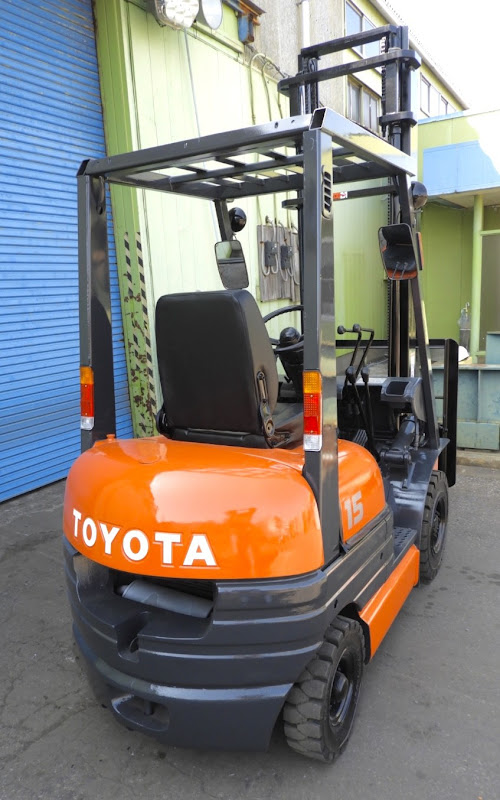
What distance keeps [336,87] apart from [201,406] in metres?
9.54

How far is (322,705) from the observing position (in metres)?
2.11

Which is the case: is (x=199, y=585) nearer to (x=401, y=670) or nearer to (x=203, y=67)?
(x=401, y=670)

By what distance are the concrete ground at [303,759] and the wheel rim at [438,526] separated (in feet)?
0.82

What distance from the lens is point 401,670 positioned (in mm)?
2832

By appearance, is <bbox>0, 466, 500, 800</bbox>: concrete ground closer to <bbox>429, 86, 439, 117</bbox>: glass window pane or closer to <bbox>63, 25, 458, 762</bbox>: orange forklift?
<bbox>63, 25, 458, 762</bbox>: orange forklift

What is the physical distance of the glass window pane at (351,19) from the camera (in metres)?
10.6

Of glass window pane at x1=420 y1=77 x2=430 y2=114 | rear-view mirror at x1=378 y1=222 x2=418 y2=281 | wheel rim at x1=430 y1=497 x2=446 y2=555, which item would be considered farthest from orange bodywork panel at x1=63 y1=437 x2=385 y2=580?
glass window pane at x1=420 y1=77 x2=430 y2=114

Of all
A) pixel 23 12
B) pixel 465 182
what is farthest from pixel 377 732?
pixel 465 182

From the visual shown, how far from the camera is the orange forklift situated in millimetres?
1960

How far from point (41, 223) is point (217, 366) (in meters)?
3.93

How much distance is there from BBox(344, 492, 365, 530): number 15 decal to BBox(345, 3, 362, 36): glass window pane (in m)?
10.7

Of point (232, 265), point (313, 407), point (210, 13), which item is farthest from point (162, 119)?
point (313, 407)

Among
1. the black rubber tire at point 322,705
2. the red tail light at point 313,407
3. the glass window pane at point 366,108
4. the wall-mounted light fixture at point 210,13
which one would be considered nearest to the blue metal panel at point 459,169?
the glass window pane at point 366,108

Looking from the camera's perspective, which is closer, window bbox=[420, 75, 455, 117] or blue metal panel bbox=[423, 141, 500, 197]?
blue metal panel bbox=[423, 141, 500, 197]
